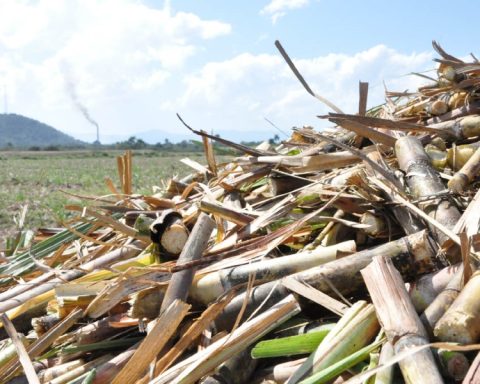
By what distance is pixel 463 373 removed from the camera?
1606mm

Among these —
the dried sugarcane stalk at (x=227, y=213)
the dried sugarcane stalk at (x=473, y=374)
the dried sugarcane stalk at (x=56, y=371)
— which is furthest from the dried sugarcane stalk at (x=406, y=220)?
the dried sugarcane stalk at (x=56, y=371)

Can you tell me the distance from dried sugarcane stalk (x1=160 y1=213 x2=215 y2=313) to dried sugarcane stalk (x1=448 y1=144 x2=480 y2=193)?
3.38ft

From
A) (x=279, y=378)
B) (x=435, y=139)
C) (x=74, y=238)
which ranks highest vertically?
(x=435, y=139)

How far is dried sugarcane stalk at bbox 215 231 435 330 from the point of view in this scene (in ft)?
6.65

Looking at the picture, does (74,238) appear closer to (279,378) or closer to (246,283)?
(246,283)

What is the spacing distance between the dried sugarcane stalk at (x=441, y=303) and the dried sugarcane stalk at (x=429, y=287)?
0.04 meters

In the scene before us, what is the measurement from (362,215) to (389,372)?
0.87 meters

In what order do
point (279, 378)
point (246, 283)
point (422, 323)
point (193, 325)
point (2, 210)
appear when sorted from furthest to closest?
point (2, 210) < point (246, 283) < point (193, 325) < point (279, 378) < point (422, 323)

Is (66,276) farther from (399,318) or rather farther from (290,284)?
(399,318)

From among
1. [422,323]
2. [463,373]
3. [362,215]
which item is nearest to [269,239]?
[362,215]

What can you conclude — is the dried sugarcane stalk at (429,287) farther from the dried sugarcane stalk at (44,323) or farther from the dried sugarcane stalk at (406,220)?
the dried sugarcane stalk at (44,323)

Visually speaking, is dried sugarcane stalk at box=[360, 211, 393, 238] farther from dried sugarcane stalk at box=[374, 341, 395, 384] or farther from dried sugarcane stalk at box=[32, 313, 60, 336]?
dried sugarcane stalk at box=[32, 313, 60, 336]

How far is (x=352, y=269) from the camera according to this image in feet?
6.66

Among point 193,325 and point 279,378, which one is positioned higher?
point 193,325
